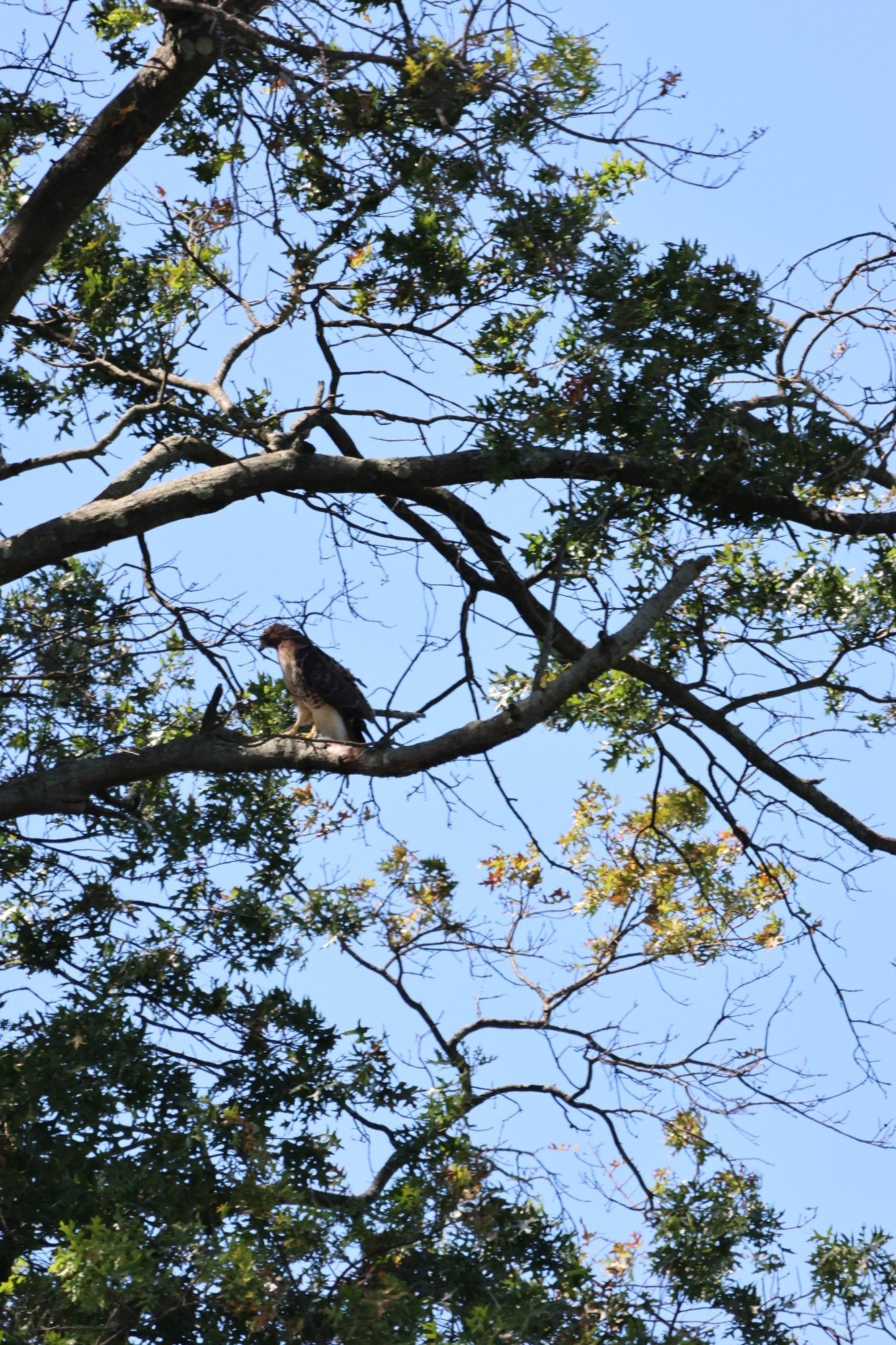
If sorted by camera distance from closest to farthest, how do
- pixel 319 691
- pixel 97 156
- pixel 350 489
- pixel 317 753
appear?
pixel 317 753 → pixel 97 156 → pixel 350 489 → pixel 319 691

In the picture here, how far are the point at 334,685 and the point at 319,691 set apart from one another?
Answer: 0.29 ft

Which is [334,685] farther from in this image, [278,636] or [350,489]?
[350,489]

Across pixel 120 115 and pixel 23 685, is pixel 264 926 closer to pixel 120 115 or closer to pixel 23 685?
pixel 23 685

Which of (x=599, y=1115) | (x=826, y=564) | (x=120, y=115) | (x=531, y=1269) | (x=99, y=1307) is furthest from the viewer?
(x=599, y=1115)

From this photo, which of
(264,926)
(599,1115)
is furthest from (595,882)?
(264,926)

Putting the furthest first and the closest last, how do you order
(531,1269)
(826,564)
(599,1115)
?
1. (599,1115)
2. (826,564)
3. (531,1269)

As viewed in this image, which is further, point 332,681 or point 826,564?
point 332,681

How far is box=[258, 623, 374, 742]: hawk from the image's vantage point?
21.5 feet

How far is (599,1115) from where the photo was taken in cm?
632

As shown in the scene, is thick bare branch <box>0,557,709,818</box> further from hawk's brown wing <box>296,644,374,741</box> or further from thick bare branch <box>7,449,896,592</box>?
hawk's brown wing <box>296,644,374,741</box>

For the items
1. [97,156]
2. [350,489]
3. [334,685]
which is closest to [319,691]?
[334,685]

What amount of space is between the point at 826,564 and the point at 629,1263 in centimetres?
273

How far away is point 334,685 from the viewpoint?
6621 millimetres

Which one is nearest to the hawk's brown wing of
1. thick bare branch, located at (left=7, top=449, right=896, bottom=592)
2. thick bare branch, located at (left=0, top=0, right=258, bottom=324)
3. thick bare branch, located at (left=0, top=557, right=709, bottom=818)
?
thick bare branch, located at (left=7, top=449, right=896, bottom=592)
